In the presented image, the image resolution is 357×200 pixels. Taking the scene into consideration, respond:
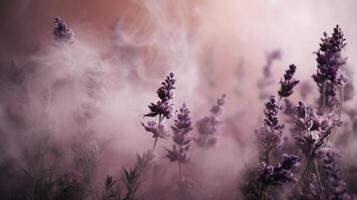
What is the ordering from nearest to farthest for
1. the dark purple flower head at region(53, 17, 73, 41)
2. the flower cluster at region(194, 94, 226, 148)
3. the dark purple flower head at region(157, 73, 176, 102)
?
the dark purple flower head at region(157, 73, 176, 102), the dark purple flower head at region(53, 17, 73, 41), the flower cluster at region(194, 94, 226, 148)

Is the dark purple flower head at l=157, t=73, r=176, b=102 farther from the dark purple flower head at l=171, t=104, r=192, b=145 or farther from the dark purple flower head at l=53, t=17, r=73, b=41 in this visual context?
the dark purple flower head at l=53, t=17, r=73, b=41

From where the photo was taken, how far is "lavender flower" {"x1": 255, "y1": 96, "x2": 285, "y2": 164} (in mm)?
1648

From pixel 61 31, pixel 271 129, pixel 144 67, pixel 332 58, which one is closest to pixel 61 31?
pixel 61 31

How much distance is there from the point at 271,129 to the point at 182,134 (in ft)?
1.56

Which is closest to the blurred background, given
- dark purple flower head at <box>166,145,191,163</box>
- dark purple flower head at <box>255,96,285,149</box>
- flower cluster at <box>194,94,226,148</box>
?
flower cluster at <box>194,94,226,148</box>

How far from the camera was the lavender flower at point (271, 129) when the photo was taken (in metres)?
1.65

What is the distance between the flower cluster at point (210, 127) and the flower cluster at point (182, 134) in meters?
0.37

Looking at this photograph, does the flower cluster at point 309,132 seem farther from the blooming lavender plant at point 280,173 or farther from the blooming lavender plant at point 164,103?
the blooming lavender plant at point 164,103

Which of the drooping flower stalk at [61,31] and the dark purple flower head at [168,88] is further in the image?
the drooping flower stalk at [61,31]

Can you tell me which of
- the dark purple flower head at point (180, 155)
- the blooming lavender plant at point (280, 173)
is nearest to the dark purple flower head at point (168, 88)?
the dark purple flower head at point (180, 155)

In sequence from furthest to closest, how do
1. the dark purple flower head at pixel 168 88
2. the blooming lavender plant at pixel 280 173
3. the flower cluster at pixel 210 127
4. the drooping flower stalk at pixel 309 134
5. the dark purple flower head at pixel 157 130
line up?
the flower cluster at pixel 210 127 → the dark purple flower head at pixel 157 130 → the dark purple flower head at pixel 168 88 → the drooping flower stalk at pixel 309 134 → the blooming lavender plant at pixel 280 173

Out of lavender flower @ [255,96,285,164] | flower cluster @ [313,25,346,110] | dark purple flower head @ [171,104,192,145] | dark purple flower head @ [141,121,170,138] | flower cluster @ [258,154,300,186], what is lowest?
flower cluster @ [258,154,300,186]

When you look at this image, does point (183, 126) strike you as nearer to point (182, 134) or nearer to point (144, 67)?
point (182, 134)

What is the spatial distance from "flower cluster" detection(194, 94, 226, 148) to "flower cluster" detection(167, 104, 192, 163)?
370mm
